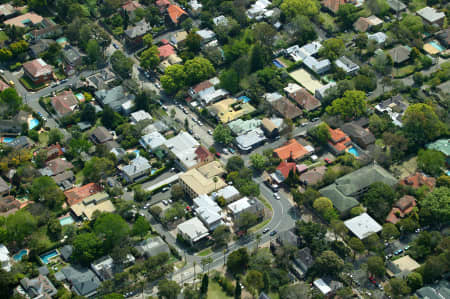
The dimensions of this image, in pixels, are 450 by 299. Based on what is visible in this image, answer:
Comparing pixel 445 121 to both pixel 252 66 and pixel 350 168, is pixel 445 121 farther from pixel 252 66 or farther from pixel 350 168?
pixel 252 66

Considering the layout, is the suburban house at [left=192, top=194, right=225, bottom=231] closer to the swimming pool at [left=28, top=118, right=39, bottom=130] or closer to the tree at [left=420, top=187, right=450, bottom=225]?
the tree at [left=420, top=187, right=450, bottom=225]

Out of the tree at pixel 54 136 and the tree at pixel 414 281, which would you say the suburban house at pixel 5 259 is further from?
the tree at pixel 414 281

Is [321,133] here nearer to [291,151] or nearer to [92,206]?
[291,151]

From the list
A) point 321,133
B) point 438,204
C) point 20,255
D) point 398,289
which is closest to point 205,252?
point 20,255

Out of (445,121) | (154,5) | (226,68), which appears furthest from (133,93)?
(445,121)

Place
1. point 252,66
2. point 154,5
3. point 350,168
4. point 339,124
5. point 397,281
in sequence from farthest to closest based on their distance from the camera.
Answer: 1. point 154,5
2. point 252,66
3. point 339,124
4. point 350,168
5. point 397,281

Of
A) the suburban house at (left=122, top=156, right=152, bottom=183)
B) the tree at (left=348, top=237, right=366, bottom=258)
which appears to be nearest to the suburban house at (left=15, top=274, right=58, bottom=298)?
the suburban house at (left=122, top=156, right=152, bottom=183)

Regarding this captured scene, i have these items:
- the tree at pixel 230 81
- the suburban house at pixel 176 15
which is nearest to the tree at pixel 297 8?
the suburban house at pixel 176 15
